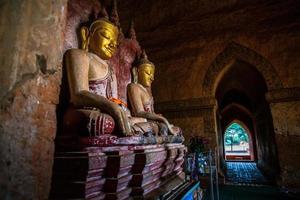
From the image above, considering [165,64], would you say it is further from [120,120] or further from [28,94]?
[28,94]

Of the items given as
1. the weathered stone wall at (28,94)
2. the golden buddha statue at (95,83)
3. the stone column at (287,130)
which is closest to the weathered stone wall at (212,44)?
the stone column at (287,130)

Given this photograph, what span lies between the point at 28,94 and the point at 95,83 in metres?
1.14

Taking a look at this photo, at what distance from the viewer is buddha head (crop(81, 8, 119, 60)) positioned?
2381mm

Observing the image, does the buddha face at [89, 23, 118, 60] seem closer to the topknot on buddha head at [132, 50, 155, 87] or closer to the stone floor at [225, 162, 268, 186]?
the topknot on buddha head at [132, 50, 155, 87]

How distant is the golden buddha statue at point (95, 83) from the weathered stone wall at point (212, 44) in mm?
4107

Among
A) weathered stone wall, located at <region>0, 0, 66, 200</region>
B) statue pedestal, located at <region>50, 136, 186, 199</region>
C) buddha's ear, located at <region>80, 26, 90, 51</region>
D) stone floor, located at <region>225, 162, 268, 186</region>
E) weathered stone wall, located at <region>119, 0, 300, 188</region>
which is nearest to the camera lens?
weathered stone wall, located at <region>0, 0, 66, 200</region>

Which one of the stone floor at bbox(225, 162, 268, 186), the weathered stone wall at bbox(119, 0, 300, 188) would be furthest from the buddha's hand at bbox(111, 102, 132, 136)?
the stone floor at bbox(225, 162, 268, 186)

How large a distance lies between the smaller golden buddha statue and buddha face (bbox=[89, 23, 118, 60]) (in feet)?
2.94

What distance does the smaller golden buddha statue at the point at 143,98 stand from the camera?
2896 millimetres

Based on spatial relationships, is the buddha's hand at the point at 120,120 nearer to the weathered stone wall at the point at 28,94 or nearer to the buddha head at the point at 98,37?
the weathered stone wall at the point at 28,94

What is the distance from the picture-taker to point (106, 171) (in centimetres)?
149

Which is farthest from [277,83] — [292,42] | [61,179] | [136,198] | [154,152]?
[61,179]

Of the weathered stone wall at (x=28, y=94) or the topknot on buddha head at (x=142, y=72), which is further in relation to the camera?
the topknot on buddha head at (x=142, y=72)

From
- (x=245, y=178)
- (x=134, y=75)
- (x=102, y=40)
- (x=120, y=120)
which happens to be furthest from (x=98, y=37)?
(x=245, y=178)
